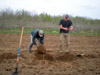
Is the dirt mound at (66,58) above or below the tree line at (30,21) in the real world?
below

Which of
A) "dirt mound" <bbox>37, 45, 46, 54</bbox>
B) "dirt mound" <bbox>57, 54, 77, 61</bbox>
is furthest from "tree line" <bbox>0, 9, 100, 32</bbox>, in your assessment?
"dirt mound" <bbox>57, 54, 77, 61</bbox>

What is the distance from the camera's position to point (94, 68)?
4336mm

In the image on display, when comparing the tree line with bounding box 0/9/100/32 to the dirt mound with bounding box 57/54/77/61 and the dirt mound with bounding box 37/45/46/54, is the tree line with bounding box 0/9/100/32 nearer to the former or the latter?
the dirt mound with bounding box 37/45/46/54

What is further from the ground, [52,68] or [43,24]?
[43,24]

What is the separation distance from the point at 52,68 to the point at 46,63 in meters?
0.52

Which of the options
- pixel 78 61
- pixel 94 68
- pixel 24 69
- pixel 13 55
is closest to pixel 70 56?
pixel 78 61

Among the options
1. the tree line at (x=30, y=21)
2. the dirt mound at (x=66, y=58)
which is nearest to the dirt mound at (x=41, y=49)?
the dirt mound at (x=66, y=58)

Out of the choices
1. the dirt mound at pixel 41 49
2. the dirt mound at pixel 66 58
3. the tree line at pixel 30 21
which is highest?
the tree line at pixel 30 21

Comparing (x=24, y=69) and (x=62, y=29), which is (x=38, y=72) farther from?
(x=62, y=29)

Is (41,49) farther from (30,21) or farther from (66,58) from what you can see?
(30,21)

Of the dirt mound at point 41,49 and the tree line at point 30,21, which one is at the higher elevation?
the tree line at point 30,21

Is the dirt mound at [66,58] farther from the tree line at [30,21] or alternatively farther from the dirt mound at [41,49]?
the tree line at [30,21]

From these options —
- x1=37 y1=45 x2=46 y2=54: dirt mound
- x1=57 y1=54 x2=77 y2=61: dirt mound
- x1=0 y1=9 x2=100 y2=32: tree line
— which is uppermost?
x1=0 y1=9 x2=100 y2=32: tree line

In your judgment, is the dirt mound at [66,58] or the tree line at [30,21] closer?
the dirt mound at [66,58]
